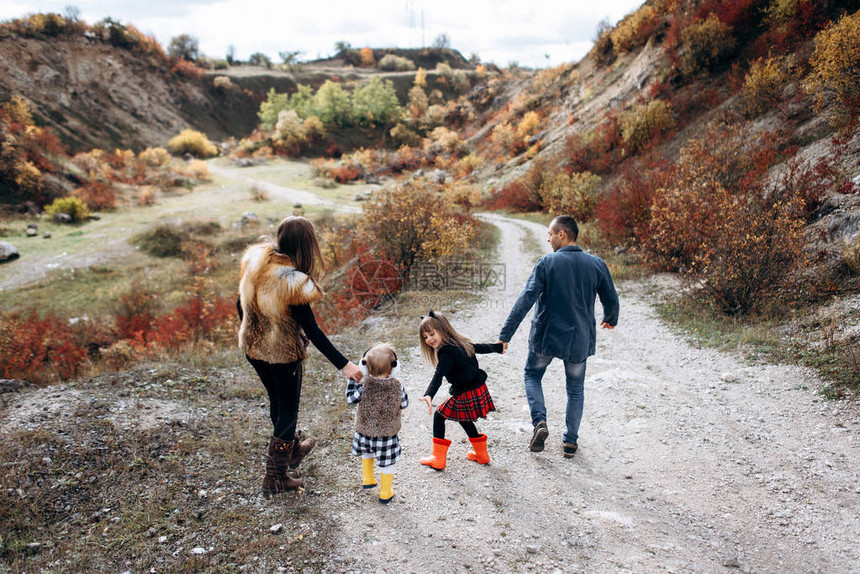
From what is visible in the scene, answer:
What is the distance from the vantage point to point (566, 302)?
3.51 meters

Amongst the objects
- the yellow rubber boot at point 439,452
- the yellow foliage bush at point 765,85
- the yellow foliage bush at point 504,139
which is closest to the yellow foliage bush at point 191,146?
the yellow foliage bush at point 504,139

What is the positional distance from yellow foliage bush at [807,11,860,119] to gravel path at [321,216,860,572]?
8.08 m

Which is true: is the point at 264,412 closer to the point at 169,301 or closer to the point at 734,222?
the point at 734,222

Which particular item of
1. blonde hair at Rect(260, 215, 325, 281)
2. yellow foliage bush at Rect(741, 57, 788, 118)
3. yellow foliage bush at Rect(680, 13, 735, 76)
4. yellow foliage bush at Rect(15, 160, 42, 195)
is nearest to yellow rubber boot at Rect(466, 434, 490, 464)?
blonde hair at Rect(260, 215, 325, 281)

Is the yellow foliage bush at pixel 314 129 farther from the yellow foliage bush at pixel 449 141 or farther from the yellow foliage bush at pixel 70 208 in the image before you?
the yellow foliage bush at pixel 70 208

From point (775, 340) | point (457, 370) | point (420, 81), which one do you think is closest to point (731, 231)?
point (775, 340)

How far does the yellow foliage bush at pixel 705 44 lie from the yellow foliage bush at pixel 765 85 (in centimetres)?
379

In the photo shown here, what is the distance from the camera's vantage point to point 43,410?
13.5 feet

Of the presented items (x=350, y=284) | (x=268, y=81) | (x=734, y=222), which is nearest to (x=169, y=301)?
(x=350, y=284)

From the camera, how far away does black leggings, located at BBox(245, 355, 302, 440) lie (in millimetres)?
A: 3112

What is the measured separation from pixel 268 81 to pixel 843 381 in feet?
201

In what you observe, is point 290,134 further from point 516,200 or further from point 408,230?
point 408,230

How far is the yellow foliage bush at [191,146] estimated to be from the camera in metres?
35.7

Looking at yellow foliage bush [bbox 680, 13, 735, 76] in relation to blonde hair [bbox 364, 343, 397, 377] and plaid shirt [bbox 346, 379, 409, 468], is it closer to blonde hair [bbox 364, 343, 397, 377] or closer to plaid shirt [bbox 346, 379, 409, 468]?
blonde hair [bbox 364, 343, 397, 377]
